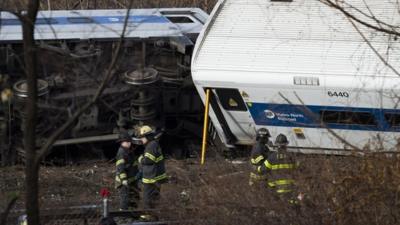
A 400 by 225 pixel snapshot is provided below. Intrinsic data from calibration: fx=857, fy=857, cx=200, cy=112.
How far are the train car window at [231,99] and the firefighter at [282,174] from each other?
11.1ft

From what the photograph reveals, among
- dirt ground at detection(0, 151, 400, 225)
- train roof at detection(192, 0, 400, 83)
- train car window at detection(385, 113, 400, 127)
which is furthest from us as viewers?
train roof at detection(192, 0, 400, 83)

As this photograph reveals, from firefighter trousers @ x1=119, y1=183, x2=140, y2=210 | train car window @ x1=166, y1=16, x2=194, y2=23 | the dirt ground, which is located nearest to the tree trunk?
the dirt ground

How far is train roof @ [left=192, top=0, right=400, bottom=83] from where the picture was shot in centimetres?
1253

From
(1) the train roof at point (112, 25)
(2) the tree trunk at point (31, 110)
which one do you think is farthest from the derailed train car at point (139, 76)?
(2) the tree trunk at point (31, 110)

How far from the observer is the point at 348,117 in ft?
41.4

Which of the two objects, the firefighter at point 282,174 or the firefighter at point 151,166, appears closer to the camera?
the firefighter at point 282,174

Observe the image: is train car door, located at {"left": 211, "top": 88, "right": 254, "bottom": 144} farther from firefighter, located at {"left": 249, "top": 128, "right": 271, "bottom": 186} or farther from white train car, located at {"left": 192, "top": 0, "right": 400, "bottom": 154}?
firefighter, located at {"left": 249, "top": 128, "right": 271, "bottom": 186}

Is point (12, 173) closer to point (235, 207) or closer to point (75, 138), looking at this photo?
point (75, 138)

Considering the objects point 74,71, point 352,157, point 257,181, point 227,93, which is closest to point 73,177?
point 227,93

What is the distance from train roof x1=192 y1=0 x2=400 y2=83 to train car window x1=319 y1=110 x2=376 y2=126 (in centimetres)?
59

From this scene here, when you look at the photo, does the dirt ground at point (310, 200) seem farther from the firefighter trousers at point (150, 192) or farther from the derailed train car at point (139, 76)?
the derailed train car at point (139, 76)

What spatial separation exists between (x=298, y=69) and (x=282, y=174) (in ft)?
15.1

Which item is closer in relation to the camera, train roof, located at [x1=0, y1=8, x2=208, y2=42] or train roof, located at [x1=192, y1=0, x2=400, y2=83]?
train roof, located at [x1=192, y1=0, x2=400, y2=83]

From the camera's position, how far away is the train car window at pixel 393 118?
12.0 meters
